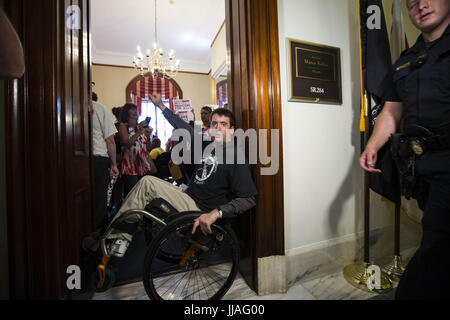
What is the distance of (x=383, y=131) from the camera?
108 cm

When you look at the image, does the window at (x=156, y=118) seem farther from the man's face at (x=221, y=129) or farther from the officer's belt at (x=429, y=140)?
the officer's belt at (x=429, y=140)

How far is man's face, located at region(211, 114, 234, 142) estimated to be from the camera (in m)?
1.35

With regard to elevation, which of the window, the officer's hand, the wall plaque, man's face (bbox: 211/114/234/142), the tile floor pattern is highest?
the window

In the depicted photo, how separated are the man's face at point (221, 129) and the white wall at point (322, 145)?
417mm

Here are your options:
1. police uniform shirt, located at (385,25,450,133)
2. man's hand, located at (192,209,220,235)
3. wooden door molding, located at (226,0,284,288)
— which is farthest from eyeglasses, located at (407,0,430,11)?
man's hand, located at (192,209,220,235)

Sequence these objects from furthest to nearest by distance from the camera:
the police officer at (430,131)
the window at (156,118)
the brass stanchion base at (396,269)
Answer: the window at (156,118) → the brass stanchion base at (396,269) → the police officer at (430,131)

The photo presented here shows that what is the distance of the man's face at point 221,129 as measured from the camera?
4.43 ft

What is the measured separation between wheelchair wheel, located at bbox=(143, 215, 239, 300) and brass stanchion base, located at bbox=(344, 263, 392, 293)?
920 millimetres

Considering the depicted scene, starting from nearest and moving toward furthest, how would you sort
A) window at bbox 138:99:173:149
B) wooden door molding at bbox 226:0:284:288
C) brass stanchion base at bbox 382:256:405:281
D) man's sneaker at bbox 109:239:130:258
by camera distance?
man's sneaker at bbox 109:239:130:258 < wooden door molding at bbox 226:0:284:288 < brass stanchion base at bbox 382:256:405:281 < window at bbox 138:99:173:149

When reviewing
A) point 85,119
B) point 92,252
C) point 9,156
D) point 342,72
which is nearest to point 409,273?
point 342,72

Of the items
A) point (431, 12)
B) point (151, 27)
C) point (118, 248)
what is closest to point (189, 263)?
point (118, 248)

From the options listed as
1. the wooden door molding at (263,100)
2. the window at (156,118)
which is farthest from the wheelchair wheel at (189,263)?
the window at (156,118)

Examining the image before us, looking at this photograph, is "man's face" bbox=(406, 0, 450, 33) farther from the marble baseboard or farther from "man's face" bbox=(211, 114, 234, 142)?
the marble baseboard
